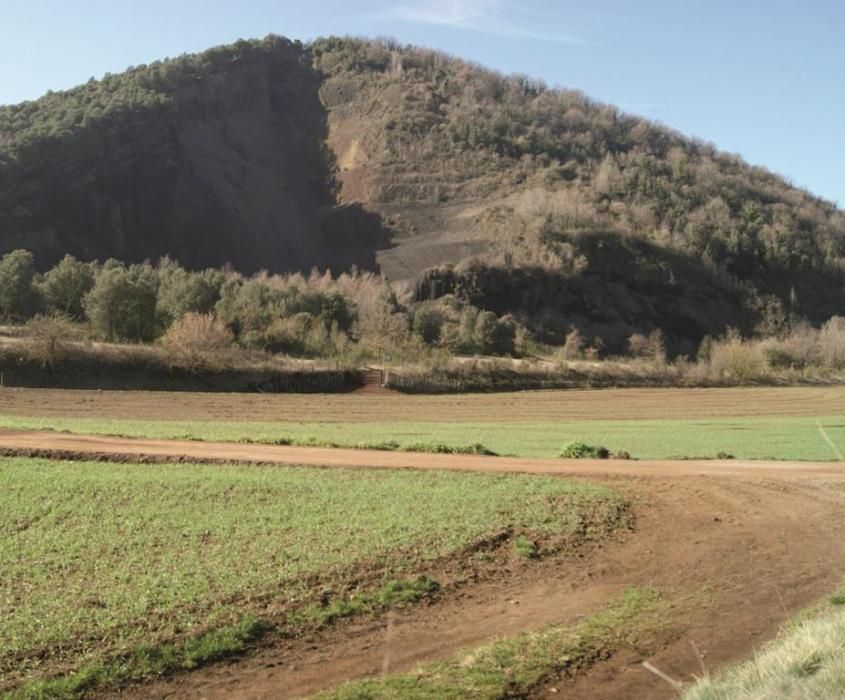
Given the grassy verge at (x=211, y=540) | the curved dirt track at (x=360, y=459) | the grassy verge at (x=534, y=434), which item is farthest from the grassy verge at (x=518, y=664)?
the grassy verge at (x=534, y=434)

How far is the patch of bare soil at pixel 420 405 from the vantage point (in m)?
44.1

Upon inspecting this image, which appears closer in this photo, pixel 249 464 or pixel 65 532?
pixel 65 532

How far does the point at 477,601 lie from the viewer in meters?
11.8

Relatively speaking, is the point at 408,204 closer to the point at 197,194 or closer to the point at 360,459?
the point at 197,194

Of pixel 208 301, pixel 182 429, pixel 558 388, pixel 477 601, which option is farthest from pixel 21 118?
pixel 477 601

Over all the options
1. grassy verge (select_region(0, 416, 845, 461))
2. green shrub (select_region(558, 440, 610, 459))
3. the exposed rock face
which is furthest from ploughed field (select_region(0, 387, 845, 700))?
the exposed rock face

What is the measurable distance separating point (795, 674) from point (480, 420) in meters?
41.9

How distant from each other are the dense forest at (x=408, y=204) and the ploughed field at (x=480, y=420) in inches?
1061

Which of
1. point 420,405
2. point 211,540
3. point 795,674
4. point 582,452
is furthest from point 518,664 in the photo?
point 420,405

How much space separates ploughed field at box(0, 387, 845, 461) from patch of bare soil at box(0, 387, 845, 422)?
0.09 metres

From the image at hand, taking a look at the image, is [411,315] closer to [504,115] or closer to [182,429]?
[182,429]

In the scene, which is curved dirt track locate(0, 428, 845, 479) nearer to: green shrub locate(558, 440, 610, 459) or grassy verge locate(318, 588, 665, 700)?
green shrub locate(558, 440, 610, 459)

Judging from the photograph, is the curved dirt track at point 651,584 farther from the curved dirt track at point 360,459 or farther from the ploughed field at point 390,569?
the curved dirt track at point 360,459

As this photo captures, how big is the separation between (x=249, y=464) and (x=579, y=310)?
9663 centimetres
